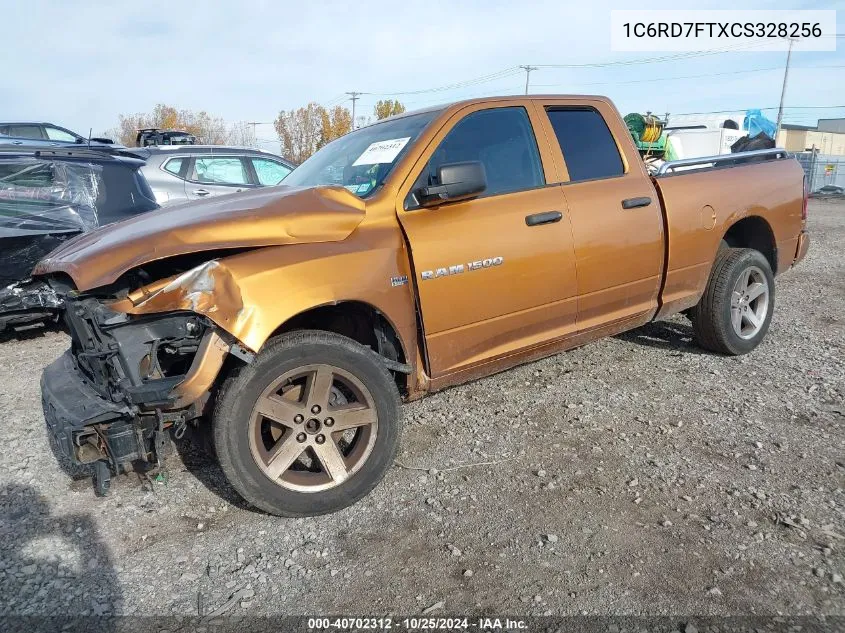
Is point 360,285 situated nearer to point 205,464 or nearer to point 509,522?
point 509,522

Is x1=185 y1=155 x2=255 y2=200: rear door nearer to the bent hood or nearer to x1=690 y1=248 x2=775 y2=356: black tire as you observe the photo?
the bent hood

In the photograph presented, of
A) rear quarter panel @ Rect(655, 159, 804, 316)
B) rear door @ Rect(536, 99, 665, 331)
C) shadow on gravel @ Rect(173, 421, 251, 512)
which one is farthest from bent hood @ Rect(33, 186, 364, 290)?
rear quarter panel @ Rect(655, 159, 804, 316)

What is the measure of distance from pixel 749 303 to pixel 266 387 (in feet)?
13.2

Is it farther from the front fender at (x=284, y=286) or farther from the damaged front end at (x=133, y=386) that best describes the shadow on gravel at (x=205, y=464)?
the front fender at (x=284, y=286)

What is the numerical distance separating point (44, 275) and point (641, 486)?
3238 millimetres

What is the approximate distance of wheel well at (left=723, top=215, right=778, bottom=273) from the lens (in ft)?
16.0

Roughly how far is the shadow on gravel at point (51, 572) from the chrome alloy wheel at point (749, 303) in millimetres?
4497

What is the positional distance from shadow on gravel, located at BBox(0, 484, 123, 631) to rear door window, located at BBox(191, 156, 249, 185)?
6.44m

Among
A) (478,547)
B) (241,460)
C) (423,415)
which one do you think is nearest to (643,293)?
(423,415)

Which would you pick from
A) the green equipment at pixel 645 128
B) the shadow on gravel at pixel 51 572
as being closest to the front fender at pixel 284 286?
the shadow on gravel at pixel 51 572

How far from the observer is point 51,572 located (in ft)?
8.22

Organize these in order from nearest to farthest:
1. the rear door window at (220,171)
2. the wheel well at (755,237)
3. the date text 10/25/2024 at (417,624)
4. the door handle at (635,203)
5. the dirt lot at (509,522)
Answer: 1. the date text 10/25/2024 at (417,624)
2. the dirt lot at (509,522)
3. the door handle at (635,203)
4. the wheel well at (755,237)
5. the rear door window at (220,171)

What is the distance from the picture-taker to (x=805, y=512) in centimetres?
274

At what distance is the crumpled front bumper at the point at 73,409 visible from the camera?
8.25 ft
